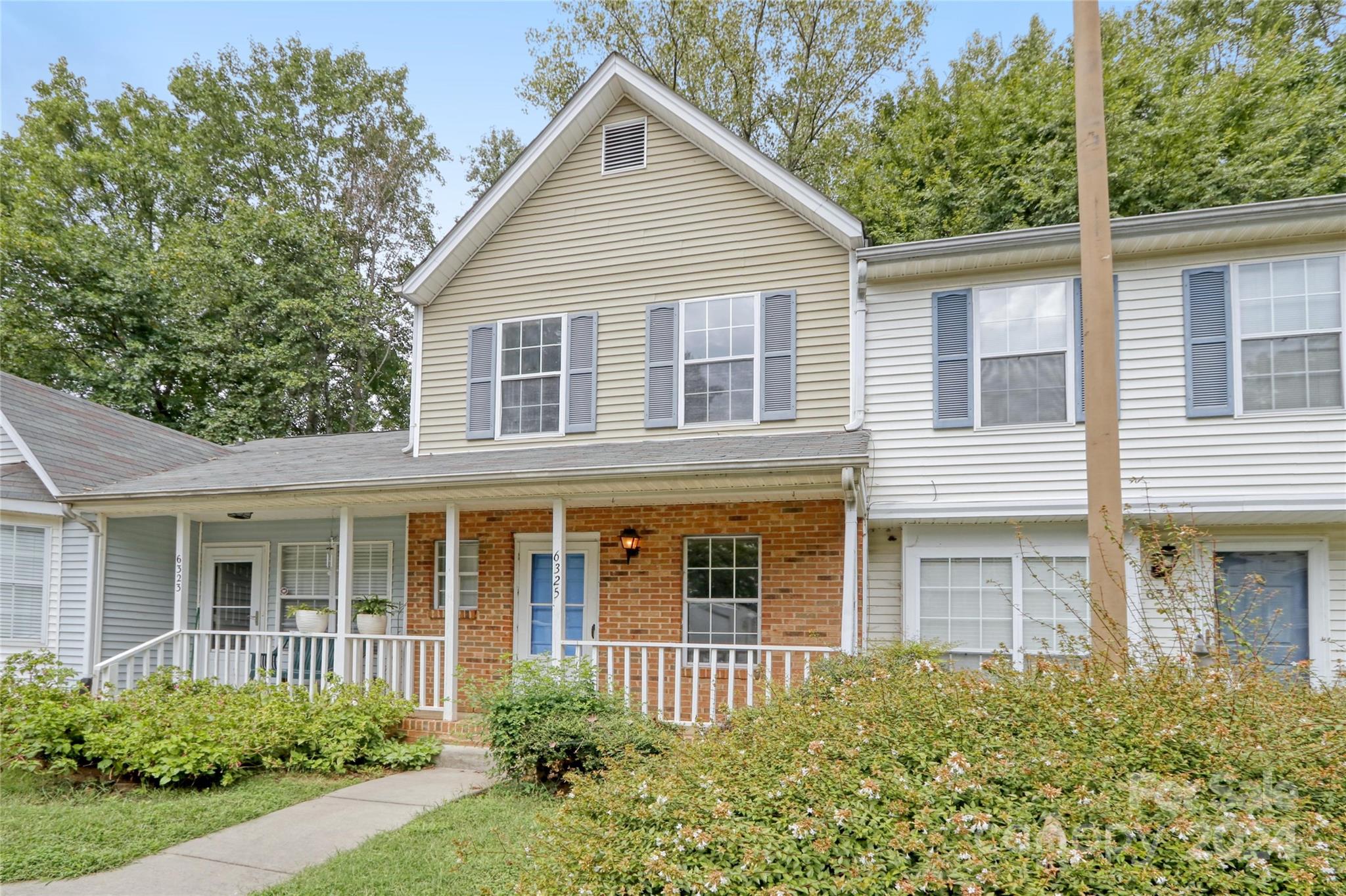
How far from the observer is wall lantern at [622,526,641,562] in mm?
9406

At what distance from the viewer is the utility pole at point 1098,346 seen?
18.6 feet

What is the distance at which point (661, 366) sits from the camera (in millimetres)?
9617

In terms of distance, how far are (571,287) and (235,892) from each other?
7162 mm

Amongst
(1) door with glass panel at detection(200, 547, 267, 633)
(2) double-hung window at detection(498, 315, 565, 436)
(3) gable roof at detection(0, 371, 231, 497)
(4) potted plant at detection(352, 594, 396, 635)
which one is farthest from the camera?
(1) door with glass panel at detection(200, 547, 267, 633)

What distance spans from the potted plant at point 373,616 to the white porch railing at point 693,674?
224 centimetres

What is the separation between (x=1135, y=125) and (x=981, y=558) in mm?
11163

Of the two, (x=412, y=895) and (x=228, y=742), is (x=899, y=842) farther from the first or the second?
(x=228, y=742)

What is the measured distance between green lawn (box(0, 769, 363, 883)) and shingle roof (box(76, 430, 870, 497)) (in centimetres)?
310

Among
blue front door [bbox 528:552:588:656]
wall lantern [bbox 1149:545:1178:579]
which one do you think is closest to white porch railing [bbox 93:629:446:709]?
blue front door [bbox 528:552:588:656]

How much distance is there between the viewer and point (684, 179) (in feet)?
32.5

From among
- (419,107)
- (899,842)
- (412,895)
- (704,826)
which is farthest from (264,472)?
(419,107)

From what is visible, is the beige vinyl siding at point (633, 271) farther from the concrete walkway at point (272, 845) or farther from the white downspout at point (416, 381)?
the concrete walkway at point (272, 845)

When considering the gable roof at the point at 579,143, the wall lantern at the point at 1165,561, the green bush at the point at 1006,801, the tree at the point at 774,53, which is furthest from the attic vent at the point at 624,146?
the tree at the point at 774,53

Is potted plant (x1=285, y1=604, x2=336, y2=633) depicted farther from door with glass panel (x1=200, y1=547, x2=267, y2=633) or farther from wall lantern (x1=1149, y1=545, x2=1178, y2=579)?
wall lantern (x1=1149, y1=545, x2=1178, y2=579)
